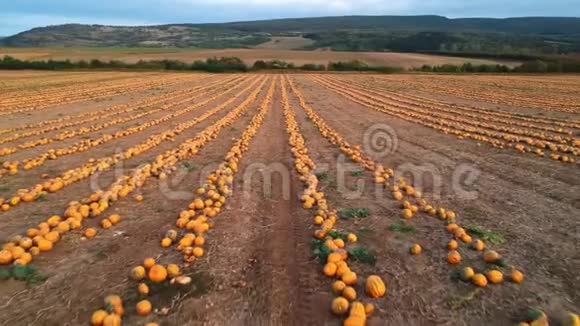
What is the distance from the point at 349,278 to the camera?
4719 millimetres

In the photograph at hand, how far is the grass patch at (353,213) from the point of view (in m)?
6.68

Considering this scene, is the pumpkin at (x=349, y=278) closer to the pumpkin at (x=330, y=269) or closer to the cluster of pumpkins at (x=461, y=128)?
the pumpkin at (x=330, y=269)

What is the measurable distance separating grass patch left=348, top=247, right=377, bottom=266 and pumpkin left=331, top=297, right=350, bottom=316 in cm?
106

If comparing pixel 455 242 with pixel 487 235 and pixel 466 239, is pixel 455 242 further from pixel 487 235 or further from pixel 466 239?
pixel 487 235

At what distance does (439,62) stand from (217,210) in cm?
7311

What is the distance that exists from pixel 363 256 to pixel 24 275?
12.2 feet

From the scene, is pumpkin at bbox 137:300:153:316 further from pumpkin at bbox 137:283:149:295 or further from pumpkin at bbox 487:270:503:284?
pumpkin at bbox 487:270:503:284

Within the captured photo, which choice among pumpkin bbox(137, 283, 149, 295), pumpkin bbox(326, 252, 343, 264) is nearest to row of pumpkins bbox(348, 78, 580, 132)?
pumpkin bbox(326, 252, 343, 264)

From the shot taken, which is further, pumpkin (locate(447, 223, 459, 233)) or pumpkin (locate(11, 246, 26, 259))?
pumpkin (locate(447, 223, 459, 233))

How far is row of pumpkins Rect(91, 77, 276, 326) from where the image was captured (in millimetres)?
4230

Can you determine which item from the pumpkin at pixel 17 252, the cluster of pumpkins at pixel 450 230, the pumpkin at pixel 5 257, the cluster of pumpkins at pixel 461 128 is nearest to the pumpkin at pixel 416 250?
the cluster of pumpkins at pixel 450 230

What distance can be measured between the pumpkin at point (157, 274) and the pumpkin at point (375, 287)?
2.13 meters

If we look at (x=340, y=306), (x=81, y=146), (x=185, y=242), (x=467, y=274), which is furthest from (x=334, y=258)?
(x=81, y=146)

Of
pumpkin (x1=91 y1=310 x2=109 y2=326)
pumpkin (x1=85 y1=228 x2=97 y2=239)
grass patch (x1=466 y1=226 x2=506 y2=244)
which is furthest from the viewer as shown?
pumpkin (x1=85 y1=228 x2=97 y2=239)
